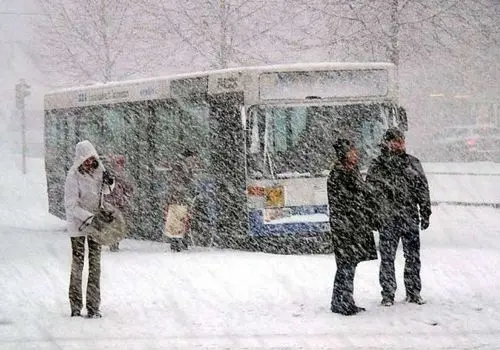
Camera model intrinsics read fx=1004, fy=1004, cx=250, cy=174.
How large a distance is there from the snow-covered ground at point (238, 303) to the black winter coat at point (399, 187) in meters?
0.92

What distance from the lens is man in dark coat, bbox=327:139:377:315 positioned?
9.35 meters

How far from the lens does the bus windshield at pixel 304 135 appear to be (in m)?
14.6

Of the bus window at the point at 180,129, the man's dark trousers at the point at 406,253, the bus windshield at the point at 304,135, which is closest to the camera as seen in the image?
the man's dark trousers at the point at 406,253

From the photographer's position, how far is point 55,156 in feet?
72.9

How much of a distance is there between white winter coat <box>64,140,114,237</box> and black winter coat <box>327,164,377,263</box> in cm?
220

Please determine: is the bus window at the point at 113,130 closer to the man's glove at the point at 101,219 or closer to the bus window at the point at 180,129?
the bus window at the point at 180,129

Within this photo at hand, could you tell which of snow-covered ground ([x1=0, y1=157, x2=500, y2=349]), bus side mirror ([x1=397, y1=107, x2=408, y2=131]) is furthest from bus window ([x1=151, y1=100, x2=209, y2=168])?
bus side mirror ([x1=397, y1=107, x2=408, y2=131])

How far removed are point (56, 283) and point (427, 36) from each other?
1660 centimetres

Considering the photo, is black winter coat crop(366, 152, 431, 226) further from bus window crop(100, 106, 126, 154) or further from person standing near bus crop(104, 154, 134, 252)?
bus window crop(100, 106, 126, 154)

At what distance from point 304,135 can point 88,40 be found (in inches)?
808

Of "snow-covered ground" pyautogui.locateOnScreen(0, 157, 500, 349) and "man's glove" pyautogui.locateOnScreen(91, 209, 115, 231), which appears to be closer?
"snow-covered ground" pyautogui.locateOnScreen(0, 157, 500, 349)

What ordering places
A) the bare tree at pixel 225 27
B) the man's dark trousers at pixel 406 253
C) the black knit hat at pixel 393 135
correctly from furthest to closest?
1. the bare tree at pixel 225 27
2. the man's dark trousers at pixel 406 253
3. the black knit hat at pixel 393 135

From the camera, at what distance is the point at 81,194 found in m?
9.34

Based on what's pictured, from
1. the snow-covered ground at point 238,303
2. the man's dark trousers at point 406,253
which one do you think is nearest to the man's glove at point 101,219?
the snow-covered ground at point 238,303
